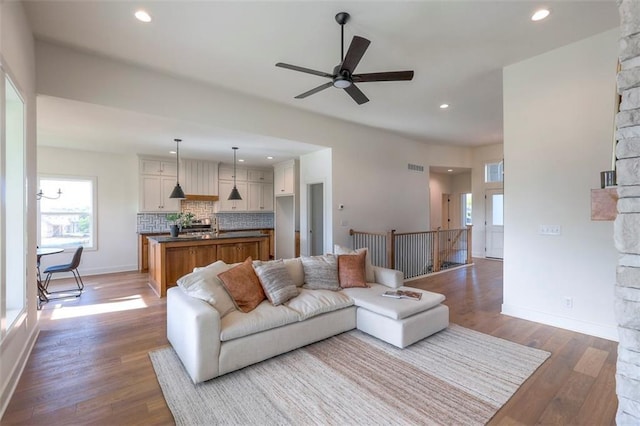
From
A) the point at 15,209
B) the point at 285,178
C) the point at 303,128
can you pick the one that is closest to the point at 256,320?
the point at 15,209

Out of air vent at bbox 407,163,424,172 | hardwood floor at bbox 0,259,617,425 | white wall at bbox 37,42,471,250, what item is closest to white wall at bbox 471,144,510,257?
white wall at bbox 37,42,471,250

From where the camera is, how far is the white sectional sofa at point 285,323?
7.91ft

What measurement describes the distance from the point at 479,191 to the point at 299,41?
7.35 m

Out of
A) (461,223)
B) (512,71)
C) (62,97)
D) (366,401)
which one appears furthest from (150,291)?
(461,223)

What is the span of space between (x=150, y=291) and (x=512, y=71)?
6.50 m

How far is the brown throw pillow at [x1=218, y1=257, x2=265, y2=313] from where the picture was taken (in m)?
2.92

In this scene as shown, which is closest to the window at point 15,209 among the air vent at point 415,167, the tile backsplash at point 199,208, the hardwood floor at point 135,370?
the hardwood floor at point 135,370

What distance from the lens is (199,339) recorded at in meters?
2.35

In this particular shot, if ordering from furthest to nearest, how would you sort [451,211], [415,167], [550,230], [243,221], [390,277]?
[451,211] → [243,221] → [415,167] → [390,277] → [550,230]

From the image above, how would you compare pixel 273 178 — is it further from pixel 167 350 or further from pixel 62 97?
pixel 167 350

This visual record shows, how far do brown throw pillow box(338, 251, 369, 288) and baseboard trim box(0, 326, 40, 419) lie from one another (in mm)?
3041

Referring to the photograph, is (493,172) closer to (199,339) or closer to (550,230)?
(550,230)

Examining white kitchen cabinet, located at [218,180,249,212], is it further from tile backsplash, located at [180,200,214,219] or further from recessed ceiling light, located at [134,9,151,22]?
recessed ceiling light, located at [134,9,151,22]

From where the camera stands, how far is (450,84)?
427cm
